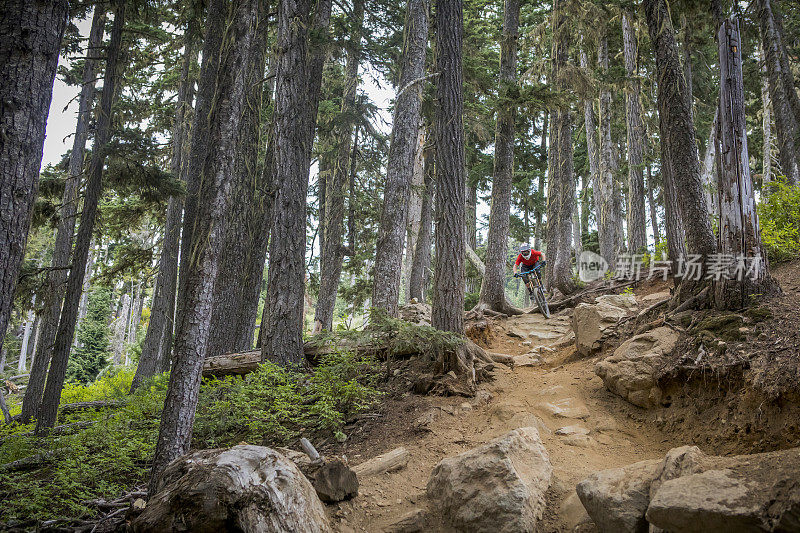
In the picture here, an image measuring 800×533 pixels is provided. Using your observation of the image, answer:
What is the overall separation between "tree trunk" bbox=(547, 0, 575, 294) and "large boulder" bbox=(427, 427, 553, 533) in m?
9.73

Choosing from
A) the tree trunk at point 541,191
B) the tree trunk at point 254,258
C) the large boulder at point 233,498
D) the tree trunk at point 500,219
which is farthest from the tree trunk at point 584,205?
the large boulder at point 233,498

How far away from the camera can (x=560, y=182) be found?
44.3 ft

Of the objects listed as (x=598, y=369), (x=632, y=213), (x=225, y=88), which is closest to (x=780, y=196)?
(x=632, y=213)

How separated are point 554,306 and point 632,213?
201 inches

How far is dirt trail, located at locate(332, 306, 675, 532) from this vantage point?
4.23 m

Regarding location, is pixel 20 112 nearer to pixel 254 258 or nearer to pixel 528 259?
pixel 254 258

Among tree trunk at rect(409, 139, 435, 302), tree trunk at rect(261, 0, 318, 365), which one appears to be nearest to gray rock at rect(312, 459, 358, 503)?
tree trunk at rect(261, 0, 318, 365)

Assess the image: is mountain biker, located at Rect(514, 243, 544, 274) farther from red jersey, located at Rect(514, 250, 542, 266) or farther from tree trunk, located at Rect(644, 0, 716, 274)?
tree trunk, located at Rect(644, 0, 716, 274)

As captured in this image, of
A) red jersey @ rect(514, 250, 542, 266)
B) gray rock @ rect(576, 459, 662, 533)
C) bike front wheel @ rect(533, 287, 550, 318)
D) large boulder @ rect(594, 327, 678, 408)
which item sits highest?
red jersey @ rect(514, 250, 542, 266)

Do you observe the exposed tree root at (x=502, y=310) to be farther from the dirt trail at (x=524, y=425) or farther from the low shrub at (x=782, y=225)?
the low shrub at (x=782, y=225)

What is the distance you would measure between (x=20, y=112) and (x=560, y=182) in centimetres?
1293

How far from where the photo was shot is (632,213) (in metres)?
14.6

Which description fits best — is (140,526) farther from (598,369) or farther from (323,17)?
(323,17)

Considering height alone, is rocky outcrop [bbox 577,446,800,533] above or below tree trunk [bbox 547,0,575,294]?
below
